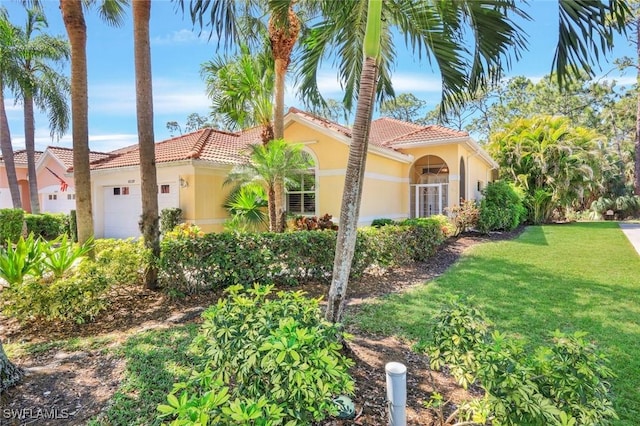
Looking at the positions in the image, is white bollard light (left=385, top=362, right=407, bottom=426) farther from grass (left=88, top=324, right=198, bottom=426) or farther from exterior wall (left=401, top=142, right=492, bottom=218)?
exterior wall (left=401, top=142, right=492, bottom=218)

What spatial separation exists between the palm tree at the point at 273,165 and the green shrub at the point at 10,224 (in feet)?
48.3

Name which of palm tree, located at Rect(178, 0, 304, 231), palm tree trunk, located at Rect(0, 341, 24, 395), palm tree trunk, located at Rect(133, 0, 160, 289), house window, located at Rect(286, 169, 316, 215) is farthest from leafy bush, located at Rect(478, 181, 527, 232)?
palm tree trunk, located at Rect(0, 341, 24, 395)

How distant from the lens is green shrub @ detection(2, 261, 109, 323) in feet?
20.0

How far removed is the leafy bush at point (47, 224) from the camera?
1998 cm

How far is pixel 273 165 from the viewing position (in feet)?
37.4

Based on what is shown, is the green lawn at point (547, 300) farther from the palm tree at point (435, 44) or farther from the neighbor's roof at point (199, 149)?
the neighbor's roof at point (199, 149)

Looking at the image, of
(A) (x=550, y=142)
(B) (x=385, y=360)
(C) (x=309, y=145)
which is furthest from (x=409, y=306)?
(A) (x=550, y=142)

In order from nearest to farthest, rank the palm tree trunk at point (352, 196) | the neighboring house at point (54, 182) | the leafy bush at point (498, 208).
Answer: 1. the palm tree trunk at point (352, 196)
2. the leafy bush at point (498, 208)
3. the neighboring house at point (54, 182)

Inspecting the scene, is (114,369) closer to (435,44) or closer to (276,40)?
(435,44)

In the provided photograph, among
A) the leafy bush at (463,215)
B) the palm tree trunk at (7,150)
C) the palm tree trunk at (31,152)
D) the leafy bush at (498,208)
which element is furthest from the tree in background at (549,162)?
the palm tree trunk at (7,150)

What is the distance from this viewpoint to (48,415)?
12.0ft

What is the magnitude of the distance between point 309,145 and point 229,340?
47.0 ft

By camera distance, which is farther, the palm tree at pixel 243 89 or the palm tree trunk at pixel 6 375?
the palm tree at pixel 243 89

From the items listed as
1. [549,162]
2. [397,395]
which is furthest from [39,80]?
[549,162]
